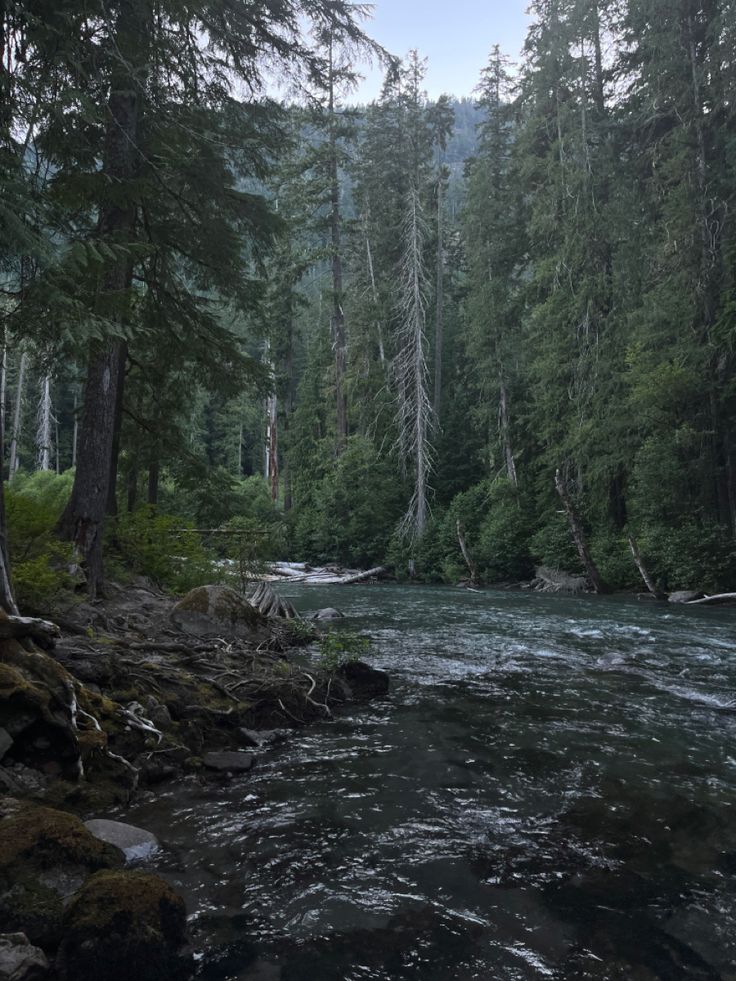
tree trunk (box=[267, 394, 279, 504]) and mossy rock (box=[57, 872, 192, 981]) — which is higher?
tree trunk (box=[267, 394, 279, 504])

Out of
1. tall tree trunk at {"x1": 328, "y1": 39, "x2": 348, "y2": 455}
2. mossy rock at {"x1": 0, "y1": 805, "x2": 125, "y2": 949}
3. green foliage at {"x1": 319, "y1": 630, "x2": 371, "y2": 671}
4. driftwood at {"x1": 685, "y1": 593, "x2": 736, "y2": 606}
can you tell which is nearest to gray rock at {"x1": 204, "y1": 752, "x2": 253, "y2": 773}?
mossy rock at {"x1": 0, "y1": 805, "x2": 125, "y2": 949}

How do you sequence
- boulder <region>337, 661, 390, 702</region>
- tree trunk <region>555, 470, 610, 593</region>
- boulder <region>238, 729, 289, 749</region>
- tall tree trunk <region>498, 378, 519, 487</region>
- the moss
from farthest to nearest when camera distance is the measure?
tall tree trunk <region>498, 378, 519, 487</region>, tree trunk <region>555, 470, 610, 593</region>, boulder <region>337, 661, 390, 702</region>, boulder <region>238, 729, 289, 749</region>, the moss

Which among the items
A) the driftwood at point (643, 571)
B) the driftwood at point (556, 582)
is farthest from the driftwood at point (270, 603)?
the driftwood at point (556, 582)

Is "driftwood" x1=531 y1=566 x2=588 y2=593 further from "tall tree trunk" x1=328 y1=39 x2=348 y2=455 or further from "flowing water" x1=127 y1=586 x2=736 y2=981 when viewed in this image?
"tall tree trunk" x1=328 y1=39 x2=348 y2=455

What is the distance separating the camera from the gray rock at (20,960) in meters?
2.60

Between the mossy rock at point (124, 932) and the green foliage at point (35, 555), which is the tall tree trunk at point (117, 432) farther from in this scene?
the mossy rock at point (124, 932)

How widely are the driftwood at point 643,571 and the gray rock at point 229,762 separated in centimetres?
1687

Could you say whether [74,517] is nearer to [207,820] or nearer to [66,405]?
[207,820]

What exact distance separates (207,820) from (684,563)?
711 inches

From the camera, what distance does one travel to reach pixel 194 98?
9820 mm

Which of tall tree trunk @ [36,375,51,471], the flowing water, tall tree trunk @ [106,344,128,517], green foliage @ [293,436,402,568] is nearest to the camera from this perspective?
the flowing water

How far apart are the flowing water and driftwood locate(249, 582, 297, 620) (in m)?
5.40

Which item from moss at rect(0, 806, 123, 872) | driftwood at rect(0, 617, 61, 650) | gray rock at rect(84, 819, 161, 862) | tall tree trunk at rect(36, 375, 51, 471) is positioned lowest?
gray rock at rect(84, 819, 161, 862)

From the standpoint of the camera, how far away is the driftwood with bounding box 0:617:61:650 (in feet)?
16.9
